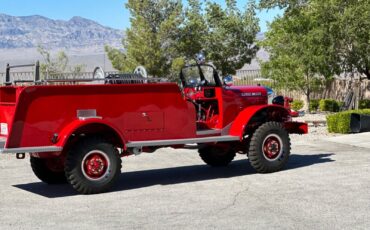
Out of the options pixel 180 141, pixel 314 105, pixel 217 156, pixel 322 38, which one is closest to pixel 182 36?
pixel 314 105

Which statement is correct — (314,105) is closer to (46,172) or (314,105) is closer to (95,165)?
(46,172)

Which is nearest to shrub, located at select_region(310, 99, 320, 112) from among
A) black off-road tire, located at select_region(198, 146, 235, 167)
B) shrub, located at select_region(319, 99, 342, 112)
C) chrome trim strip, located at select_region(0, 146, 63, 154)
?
shrub, located at select_region(319, 99, 342, 112)

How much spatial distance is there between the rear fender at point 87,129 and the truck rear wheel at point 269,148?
2.46 m

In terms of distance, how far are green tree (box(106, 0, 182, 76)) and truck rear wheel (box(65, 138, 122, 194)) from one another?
18.6 m

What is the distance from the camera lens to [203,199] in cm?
901

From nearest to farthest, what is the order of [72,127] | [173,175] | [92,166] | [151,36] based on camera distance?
[72,127], [92,166], [173,175], [151,36]

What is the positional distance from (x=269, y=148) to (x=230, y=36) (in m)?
19.2

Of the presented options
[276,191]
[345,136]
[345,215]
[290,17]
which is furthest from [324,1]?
[345,215]

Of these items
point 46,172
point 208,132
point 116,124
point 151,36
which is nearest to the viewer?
point 116,124

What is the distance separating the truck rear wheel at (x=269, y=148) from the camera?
11023mm

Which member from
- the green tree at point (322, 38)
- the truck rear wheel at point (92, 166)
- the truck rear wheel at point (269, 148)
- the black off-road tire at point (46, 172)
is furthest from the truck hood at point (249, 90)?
the green tree at point (322, 38)

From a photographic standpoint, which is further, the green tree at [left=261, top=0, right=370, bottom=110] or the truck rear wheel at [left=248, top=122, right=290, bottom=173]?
the green tree at [left=261, top=0, right=370, bottom=110]

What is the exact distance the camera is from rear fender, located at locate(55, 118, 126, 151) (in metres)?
9.16

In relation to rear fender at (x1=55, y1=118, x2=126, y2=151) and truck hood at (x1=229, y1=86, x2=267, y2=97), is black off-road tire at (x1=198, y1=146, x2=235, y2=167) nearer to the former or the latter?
truck hood at (x1=229, y1=86, x2=267, y2=97)
